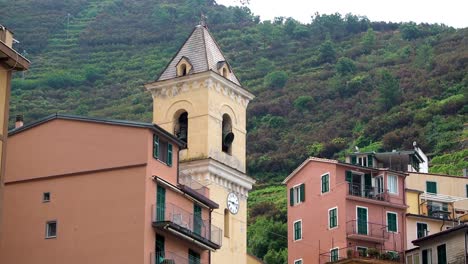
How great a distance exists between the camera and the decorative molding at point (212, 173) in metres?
67.8

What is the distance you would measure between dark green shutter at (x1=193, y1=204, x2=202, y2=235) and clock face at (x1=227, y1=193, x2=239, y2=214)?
40.8 feet

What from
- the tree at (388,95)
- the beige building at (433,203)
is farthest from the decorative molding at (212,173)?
the tree at (388,95)

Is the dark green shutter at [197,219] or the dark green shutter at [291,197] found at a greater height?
the dark green shutter at [291,197]

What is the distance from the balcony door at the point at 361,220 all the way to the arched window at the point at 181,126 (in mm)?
11270

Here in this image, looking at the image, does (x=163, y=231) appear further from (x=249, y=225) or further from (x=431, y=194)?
(x=249, y=225)

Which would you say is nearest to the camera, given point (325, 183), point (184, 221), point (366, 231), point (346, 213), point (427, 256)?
point (184, 221)

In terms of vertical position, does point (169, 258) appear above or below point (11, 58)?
below

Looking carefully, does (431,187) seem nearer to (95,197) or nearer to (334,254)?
(334,254)

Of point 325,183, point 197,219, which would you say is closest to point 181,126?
point 325,183

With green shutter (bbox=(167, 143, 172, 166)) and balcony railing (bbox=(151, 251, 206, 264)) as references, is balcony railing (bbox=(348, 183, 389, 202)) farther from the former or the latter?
green shutter (bbox=(167, 143, 172, 166))

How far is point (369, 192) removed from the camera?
7531 cm

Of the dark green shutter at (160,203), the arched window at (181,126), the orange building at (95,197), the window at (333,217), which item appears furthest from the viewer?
the window at (333,217)

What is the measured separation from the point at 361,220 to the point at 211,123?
11084 millimetres

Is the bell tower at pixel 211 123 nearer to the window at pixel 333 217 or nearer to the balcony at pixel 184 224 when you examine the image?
the window at pixel 333 217
